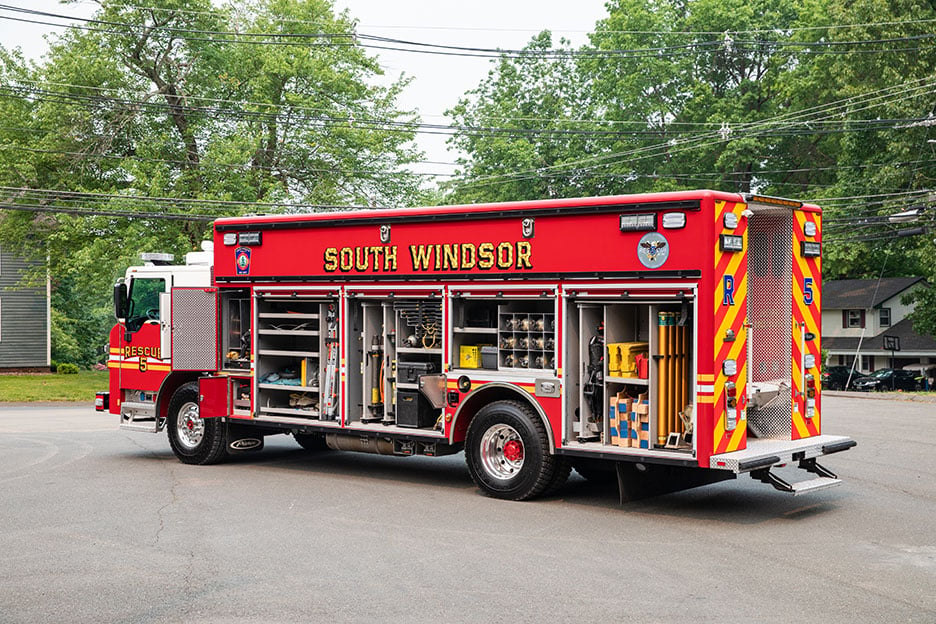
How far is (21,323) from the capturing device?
139 feet

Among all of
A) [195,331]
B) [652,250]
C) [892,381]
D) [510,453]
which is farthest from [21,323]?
[652,250]

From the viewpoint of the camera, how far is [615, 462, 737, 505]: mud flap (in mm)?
10797

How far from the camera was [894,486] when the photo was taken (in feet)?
41.3

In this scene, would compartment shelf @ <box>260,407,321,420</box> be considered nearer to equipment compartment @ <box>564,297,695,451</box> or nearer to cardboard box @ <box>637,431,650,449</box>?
equipment compartment @ <box>564,297,695,451</box>

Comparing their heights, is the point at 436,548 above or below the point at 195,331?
below

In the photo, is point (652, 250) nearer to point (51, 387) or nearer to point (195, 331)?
point (195, 331)

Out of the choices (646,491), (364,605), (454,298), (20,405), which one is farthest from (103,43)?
(364,605)

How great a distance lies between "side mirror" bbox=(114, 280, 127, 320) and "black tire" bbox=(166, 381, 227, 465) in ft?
5.07

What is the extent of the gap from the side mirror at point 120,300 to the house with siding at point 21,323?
2840 centimetres

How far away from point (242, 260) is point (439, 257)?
338 cm

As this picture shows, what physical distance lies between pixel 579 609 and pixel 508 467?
4.57 metres

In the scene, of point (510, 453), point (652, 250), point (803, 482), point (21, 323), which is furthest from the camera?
point (21, 323)

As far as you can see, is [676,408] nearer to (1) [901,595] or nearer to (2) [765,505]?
(2) [765,505]

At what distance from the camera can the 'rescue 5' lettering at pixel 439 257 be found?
11.7 m
